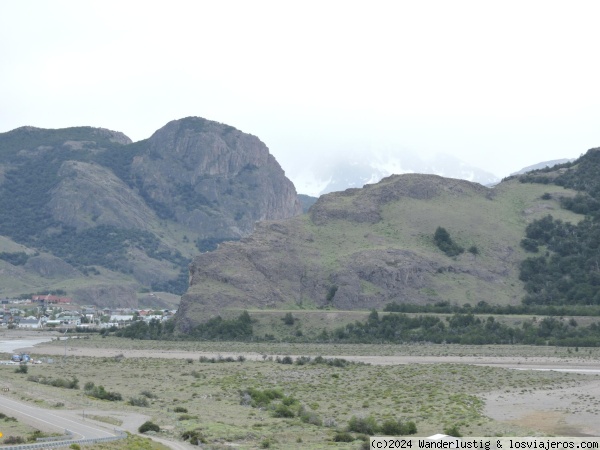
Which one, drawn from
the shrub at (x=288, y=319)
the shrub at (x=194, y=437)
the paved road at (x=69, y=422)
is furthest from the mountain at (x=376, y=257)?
the shrub at (x=194, y=437)

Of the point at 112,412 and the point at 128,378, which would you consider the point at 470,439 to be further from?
the point at 128,378

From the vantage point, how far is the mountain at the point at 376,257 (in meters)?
144

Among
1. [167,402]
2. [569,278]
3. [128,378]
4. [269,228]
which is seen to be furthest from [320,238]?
[167,402]

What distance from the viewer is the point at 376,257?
14788 centimetres

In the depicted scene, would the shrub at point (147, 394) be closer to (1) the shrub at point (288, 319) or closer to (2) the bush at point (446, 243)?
(1) the shrub at point (288, 319)

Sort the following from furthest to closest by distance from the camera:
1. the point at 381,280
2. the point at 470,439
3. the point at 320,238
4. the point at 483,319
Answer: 1. the point at 320,238
2. the point at 381,280
3. the point at 483,319
4. the point at 470,439

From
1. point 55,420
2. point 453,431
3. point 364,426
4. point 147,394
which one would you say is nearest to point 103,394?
Result: point 147,394

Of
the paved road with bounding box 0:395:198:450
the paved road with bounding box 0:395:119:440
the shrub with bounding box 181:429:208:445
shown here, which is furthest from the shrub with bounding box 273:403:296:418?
the paved road with bounding box 0:395:119:440

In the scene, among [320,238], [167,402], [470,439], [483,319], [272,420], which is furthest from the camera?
[320,238]

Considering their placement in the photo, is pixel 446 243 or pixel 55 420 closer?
pixel 55 420

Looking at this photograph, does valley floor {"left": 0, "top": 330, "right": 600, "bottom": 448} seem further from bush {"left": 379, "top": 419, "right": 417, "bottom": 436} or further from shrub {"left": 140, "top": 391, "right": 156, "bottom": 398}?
shrub {"left": 140, "top": 391, "right": 156, "bottom": 398}

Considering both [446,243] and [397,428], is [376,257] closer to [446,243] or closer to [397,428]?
[446,243]

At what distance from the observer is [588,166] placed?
604 ft

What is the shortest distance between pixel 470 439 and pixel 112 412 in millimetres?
23249
